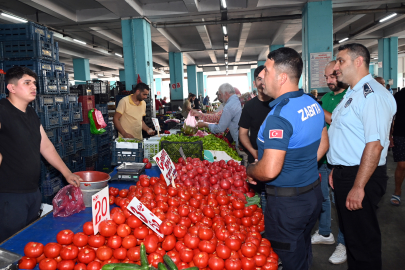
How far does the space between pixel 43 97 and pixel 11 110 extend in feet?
6.27

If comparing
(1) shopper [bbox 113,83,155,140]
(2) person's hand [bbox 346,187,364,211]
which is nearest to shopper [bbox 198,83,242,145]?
(1) shopper [bbox 113,83,155,140]

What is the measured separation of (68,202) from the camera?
2.22 meters

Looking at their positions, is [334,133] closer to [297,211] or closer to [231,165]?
[297,211]

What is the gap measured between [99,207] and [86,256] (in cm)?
31

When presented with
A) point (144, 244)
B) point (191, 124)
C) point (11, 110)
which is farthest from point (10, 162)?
point (191, 124)

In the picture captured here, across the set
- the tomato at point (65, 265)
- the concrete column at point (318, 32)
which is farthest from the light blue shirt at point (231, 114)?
the concrete column at point (318, 32)

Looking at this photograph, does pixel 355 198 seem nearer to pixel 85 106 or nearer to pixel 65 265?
pixel 65 265

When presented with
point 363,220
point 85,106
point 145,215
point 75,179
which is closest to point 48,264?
point 145,215

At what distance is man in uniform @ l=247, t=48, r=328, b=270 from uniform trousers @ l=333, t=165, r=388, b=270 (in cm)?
58

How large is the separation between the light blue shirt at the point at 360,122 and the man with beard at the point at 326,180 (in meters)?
0.63

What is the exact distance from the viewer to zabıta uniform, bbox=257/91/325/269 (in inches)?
63.6

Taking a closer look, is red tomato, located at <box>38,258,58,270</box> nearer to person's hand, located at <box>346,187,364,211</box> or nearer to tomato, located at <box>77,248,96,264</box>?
tomato, located at <box>77,248,96,264</box>

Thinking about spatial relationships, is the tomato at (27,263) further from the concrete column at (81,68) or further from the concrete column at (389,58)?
the concrete column at (81,68)

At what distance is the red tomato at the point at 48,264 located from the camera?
153 centimetres
